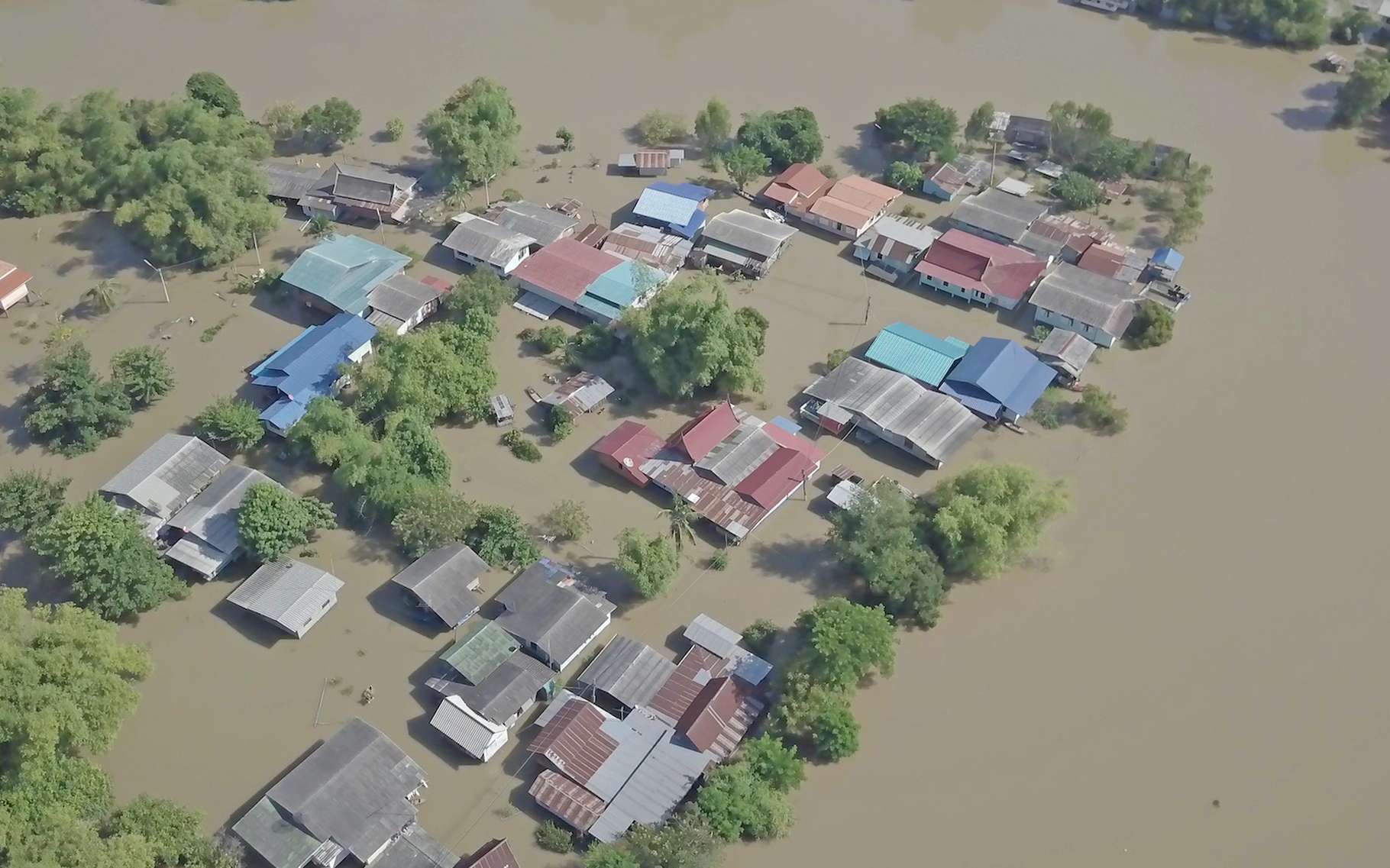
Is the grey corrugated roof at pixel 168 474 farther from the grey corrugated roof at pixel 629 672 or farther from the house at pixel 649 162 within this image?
the house at pixel 649 162

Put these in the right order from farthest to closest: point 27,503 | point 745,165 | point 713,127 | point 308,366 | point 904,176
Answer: point 713,127
point 904,176
point 745,165
point 308,366
point 27,503

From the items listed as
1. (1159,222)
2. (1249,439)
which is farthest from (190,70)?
(1249,439)

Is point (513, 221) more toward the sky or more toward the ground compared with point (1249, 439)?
more toward the sky

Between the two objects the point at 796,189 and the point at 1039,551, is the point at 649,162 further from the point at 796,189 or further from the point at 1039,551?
the point at 1039,551

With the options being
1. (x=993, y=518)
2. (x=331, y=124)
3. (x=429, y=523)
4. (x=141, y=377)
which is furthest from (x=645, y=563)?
(x=331, y=124)

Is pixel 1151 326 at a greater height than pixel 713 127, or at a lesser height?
lesser

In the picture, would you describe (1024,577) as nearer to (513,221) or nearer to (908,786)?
(908,786)

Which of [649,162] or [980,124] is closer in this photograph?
[649,162]

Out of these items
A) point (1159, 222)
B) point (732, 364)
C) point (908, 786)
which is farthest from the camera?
point (1159, 222)
